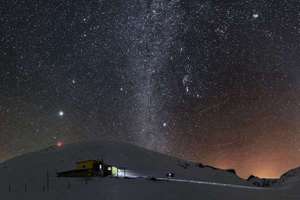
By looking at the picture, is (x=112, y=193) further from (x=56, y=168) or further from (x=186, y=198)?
(x=56, y=168)

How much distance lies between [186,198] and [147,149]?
70358 millimetres

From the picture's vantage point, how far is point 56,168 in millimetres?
54688

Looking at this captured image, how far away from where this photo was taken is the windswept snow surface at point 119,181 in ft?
78.2

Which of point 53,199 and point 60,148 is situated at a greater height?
point 60,148

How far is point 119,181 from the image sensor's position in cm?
3153

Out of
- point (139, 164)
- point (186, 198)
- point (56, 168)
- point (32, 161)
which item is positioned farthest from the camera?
point (139, 164)

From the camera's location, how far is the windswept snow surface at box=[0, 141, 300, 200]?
78.2 feet

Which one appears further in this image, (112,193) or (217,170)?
(217,170)

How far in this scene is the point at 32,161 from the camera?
61.0 metres

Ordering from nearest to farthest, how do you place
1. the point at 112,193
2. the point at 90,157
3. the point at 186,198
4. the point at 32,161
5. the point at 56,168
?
1. the point at 186,198
2. the point at 112,193
3. the point at 56,168
4. the point at 32,161
5. the point at 90,157

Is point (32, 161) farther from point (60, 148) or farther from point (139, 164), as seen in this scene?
point (139, 164)

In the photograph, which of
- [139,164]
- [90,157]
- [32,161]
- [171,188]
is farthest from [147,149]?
[171,188]

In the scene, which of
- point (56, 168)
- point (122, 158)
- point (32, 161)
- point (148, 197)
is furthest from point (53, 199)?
point (122, 158)

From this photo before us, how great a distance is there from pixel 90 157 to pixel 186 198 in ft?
157
